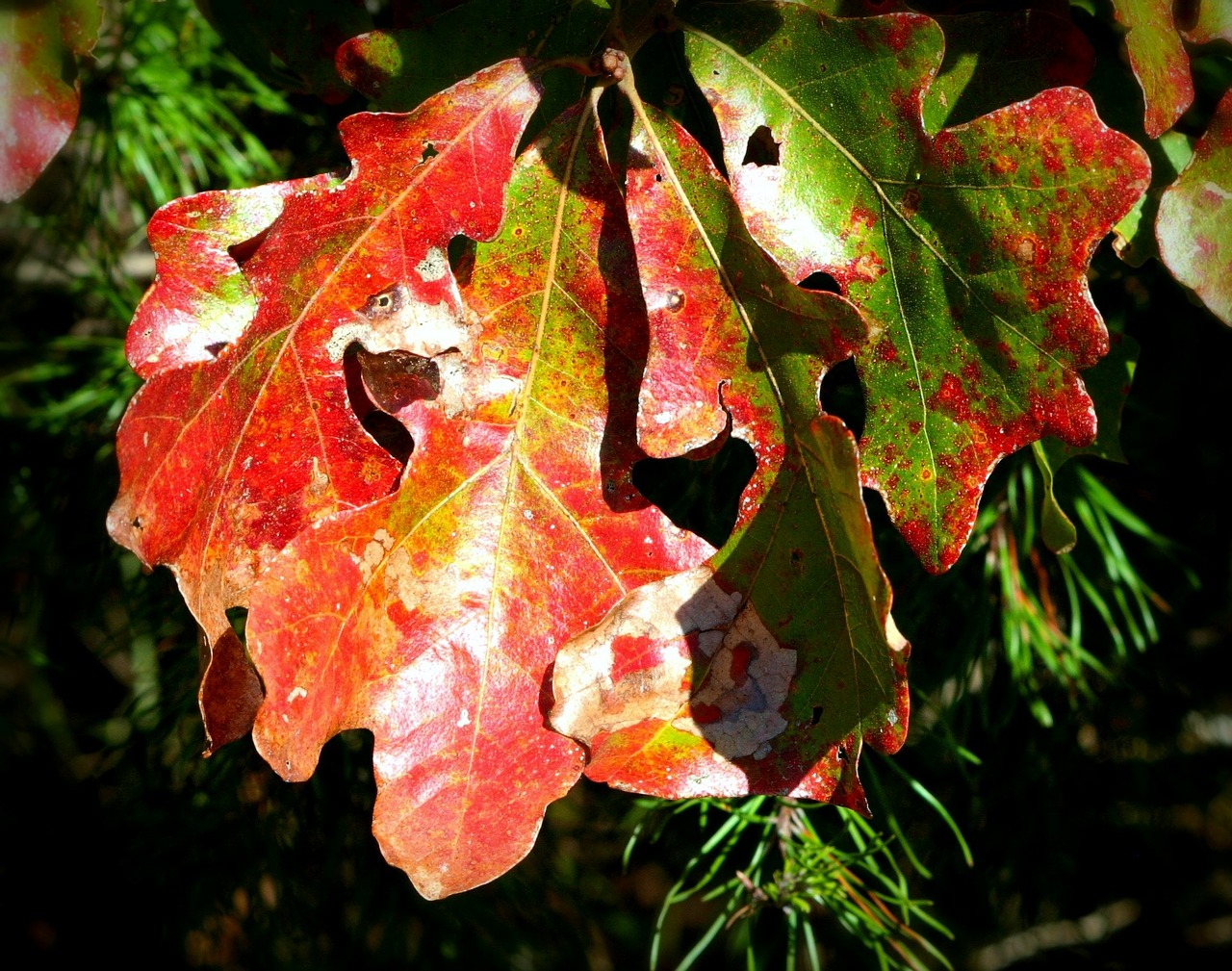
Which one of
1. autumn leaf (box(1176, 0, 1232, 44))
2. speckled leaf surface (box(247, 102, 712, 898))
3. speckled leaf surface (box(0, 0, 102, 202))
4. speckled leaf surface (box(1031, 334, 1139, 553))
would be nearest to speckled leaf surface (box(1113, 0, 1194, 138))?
autumn leaf (box(1176, 0, 1232, 44))

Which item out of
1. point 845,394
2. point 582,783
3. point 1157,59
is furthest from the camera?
point 582,783

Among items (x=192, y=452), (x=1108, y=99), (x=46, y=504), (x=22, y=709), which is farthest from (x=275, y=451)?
(x=22, y=709)

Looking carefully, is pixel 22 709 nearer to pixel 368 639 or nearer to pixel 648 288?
pixel 368 639

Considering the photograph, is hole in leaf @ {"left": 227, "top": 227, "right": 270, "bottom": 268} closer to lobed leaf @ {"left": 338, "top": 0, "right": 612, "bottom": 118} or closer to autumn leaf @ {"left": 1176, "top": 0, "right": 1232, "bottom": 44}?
lobed leaf @ {"left": 338, "top": 0, "right": 612, "bottom": 118}

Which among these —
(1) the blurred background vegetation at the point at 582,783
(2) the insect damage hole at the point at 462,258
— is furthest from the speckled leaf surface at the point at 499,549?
(1) the blurred background vegetation at the point at 582,783

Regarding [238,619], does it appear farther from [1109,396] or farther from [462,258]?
[1109,396]

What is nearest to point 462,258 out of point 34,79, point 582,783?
point 34,79
